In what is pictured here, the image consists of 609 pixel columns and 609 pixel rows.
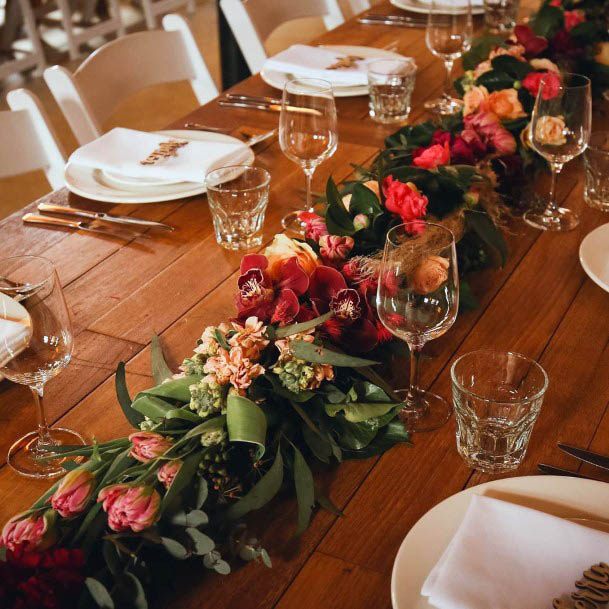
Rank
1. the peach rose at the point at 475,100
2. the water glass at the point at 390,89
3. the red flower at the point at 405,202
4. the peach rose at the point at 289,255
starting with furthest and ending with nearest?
1. the water glass at the point at 390,89
2. the peach rose at the point at 475,100
3. the red flower at the point at 405,202
4. the peach rose at the point at 289,255

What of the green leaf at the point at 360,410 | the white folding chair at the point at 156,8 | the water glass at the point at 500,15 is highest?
the green leaf at the point at 360,410

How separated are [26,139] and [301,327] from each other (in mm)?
1002

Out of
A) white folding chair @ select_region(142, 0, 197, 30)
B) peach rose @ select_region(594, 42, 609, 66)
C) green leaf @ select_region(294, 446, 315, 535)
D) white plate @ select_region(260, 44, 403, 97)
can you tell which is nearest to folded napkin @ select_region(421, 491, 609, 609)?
green leaf @ select_region(294, 446, 315, 535)

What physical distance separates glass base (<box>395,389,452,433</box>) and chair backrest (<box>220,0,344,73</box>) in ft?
5.05

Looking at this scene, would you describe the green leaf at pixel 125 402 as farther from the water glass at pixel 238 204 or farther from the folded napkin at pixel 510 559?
the water glass at pixel 238 204

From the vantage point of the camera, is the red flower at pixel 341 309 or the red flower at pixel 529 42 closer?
the red flower at pixel 341 309

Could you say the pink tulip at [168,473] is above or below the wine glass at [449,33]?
above

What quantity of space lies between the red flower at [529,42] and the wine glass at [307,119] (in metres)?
0.60

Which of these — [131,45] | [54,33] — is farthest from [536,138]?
[54,33]

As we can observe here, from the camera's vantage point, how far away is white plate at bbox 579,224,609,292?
48.1 inches

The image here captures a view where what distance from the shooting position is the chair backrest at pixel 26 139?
1646 mm

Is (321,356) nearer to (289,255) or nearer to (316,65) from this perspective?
(289,255)

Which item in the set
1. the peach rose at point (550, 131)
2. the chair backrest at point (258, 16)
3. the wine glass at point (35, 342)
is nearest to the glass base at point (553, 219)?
the peach rose at point (550, 131)

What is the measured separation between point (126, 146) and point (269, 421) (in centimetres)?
84
